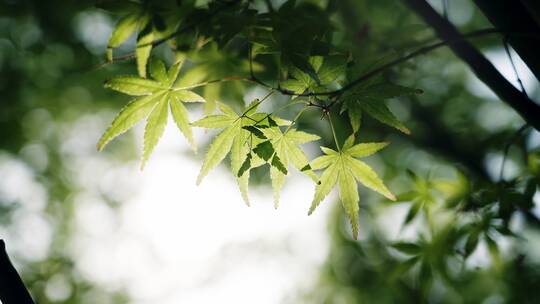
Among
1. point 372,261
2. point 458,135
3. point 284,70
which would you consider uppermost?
point 458,135

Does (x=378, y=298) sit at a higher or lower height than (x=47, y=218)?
lower

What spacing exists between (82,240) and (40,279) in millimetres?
981

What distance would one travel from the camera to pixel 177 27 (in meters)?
0.93

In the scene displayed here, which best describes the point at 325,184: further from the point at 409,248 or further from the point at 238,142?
the point at 409,248

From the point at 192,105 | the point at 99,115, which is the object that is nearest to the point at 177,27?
the point at 192,105

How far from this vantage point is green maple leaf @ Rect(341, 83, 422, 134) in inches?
34.2

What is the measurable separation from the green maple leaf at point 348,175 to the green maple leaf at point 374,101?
8 cm

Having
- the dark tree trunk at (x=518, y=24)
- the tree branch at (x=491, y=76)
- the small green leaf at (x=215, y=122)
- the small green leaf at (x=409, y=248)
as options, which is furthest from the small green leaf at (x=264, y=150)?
the small green leaf at (x=409, y=248)

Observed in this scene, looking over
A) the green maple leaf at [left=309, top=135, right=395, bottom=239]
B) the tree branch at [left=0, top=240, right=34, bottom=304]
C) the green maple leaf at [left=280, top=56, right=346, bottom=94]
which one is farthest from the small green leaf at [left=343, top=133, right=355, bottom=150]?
the tree branch at [left=0, top=240, right=34, bottom=304]

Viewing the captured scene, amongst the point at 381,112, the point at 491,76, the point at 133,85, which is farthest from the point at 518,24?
the point at 133,85

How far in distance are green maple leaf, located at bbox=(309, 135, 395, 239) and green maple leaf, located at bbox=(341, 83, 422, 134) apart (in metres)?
0.08

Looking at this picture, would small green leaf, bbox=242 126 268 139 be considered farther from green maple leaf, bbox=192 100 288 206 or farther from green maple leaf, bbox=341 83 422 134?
green maple leaf, bbox=341 83 422 134

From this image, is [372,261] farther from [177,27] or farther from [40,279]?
[177,27]

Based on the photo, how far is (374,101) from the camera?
3.05 ft
